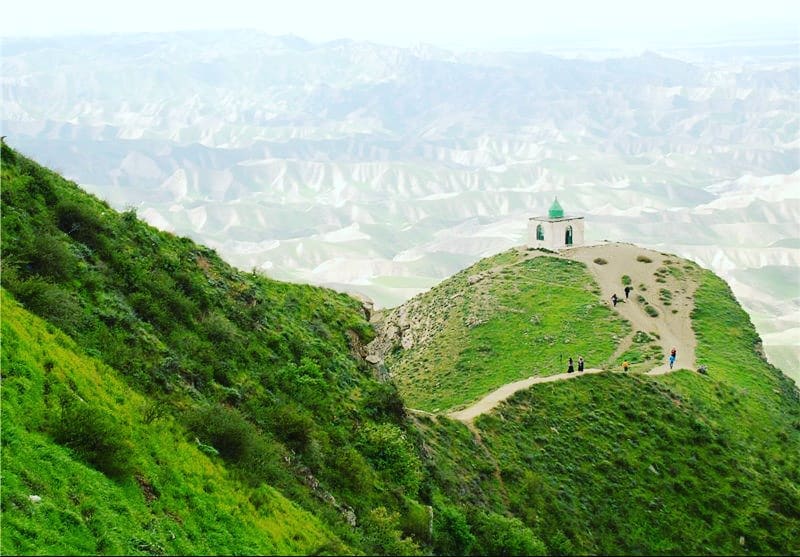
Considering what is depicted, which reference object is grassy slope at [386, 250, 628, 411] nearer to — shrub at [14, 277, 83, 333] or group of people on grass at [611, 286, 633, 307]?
group of people on grass at [611, 286, 633, 307]

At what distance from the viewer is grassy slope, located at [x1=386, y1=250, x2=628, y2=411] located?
1893 inches

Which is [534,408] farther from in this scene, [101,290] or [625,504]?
[101,290]

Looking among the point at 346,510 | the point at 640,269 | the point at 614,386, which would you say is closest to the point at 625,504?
the point at 614,386

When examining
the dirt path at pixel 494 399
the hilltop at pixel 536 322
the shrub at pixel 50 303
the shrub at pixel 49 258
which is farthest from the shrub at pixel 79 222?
the hilltop at pixel 536 322

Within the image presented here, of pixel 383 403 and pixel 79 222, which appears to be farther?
pixel 383 403

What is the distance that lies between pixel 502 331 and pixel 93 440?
44.8 meters

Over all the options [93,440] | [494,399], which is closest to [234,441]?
[93,440]

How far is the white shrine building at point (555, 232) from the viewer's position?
7875 cm

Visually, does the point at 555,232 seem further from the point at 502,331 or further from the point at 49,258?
the point at 49,258

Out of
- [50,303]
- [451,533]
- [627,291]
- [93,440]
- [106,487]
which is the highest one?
[50,303]

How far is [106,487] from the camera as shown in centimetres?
1310

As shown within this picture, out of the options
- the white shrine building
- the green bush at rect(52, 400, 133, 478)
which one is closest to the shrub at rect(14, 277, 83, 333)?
the green bush at rect(52, 400, 133, 478)

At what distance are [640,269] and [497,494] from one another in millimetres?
47942

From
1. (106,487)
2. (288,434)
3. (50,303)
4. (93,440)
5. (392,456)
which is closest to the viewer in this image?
(106,487)
